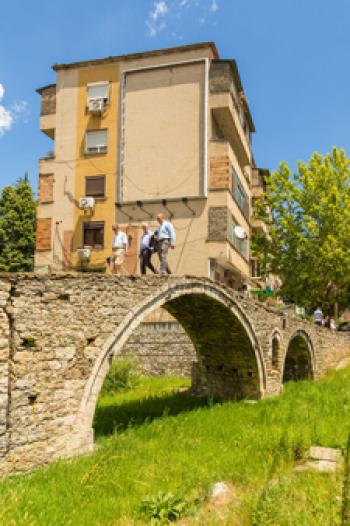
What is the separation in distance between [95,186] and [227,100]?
20.6 feet

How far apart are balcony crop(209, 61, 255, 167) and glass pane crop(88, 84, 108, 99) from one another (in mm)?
4536

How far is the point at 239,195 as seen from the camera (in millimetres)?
21547

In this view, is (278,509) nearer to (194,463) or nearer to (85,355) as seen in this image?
(194,463)

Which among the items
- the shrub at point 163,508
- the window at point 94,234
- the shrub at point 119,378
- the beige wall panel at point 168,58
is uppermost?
the beige wall panel at point 168,58

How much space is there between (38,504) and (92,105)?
57.2 ft

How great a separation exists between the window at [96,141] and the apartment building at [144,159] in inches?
1.6

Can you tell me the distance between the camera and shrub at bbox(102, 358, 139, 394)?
16094 millimetres

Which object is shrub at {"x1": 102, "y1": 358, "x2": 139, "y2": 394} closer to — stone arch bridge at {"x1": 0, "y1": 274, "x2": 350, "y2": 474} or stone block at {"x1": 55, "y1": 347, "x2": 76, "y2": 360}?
stone arch bridge at {"x1": 0, "y1": 274, "x2": 350, "y2": 474}

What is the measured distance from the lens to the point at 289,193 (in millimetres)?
23781

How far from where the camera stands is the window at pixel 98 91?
21.1m

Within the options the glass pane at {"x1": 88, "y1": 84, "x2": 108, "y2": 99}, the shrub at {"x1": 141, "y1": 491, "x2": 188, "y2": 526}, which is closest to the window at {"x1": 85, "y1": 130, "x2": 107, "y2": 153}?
the glass pane at {"x1": 88, "y1": 84, "x2": 108, "y2": 99}

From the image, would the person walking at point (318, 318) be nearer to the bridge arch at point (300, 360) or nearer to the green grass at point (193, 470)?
the bridge arch at point (300, 360)

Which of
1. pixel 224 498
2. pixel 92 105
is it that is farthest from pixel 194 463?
pixel 92 105

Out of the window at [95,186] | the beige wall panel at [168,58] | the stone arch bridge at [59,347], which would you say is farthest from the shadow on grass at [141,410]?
the beige wall panel at [168,58]
